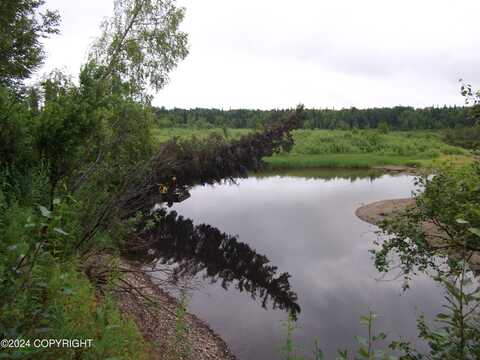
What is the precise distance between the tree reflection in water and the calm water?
0.34 metres

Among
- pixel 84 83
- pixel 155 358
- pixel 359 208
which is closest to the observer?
pixel 155 358

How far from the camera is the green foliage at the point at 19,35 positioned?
22.0 ft

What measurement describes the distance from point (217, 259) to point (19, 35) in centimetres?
855

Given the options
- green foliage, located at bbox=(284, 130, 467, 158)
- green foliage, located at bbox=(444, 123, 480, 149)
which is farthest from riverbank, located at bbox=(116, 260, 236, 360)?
green foliage, located at bbox=(284, 130, 467, 158)

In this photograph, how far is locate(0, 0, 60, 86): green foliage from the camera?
22.0 ft

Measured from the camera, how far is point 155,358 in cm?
519

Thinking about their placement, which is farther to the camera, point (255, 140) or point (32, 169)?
point (255, 140)

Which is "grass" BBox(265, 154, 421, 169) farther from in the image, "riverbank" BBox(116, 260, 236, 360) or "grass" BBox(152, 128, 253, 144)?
"riverbank" BBox(116, 260, 236, 360)

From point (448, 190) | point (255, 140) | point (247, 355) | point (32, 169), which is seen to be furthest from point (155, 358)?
point (255, 140)

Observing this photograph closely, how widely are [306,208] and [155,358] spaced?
16200mm

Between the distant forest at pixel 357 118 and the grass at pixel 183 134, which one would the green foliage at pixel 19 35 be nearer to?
the grass at pixel 183 134

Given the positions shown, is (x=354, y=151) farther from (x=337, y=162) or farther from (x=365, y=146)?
(x=337, y=162)

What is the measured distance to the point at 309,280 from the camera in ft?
34.8

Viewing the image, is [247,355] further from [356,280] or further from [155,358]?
[356,280]
